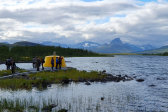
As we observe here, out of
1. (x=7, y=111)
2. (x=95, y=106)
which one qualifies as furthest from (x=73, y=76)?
(x=7, y=111)

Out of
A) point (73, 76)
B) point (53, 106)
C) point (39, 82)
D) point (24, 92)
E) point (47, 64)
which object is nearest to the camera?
point (53, 106)

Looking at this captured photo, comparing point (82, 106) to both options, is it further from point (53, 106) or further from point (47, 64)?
point (47, 64)

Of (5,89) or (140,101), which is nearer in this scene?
(140,101)

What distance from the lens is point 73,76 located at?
42.6 metres

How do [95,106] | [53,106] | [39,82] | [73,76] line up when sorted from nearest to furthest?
[53,106], [95,106], [39,82], [73,76]

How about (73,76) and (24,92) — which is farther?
(73,76)

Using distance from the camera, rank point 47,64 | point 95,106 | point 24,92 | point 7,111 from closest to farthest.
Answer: point 7,111 → point 95,106 → point 24,92 → point 47,64

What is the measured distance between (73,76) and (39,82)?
9.48m

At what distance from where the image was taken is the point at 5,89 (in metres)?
29.6

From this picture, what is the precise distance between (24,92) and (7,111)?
9.75 m

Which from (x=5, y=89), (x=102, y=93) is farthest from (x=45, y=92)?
(x=102, y=93)

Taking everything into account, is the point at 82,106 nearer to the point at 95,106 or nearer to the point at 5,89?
the point at 95,106

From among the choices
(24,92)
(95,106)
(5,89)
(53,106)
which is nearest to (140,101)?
(95,106)

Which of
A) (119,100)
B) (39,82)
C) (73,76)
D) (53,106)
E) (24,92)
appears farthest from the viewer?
(73,76)
